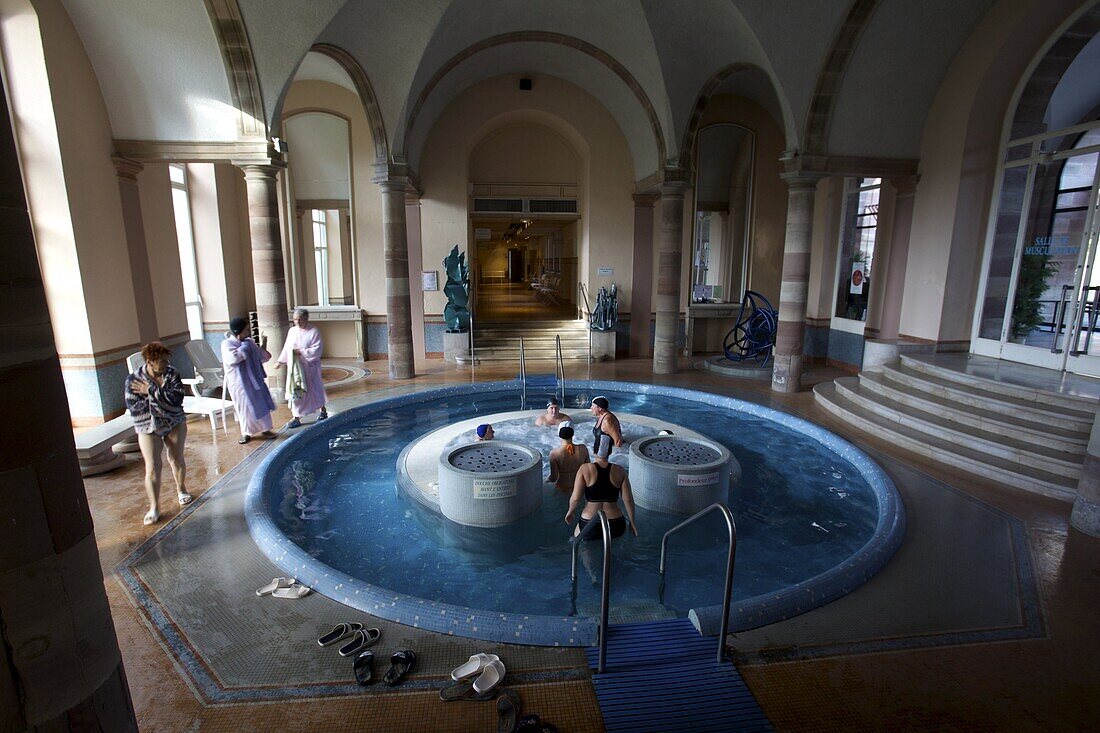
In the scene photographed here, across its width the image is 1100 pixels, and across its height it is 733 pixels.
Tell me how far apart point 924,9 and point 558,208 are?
858cm

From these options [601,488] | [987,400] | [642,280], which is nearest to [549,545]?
[601,488]

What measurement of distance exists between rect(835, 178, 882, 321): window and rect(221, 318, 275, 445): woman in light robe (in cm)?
1124

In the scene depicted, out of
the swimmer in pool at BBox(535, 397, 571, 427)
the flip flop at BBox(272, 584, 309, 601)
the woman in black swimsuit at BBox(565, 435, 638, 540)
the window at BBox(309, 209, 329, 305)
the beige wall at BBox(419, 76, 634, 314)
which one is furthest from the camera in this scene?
the window at BBox(309, 209, 329, 305)

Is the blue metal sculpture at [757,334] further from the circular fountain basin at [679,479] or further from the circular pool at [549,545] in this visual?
the circular fountain basin at [679,479]

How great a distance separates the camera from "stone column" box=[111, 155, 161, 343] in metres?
8.75

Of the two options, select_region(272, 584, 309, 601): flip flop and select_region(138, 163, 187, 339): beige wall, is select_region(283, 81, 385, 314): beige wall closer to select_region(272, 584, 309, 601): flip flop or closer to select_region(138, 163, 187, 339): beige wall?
select_region(138, 163, 187, 339): beige wall

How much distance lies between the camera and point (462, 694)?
3.25 metres

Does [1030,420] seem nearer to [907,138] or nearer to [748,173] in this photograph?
[907,138]

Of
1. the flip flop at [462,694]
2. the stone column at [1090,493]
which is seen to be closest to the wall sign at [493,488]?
the flip flop at [462,694]

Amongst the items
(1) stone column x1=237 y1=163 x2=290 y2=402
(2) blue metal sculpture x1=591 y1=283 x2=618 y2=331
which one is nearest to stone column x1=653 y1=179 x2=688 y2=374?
(2) blue metal sculpture x1=591 y1=283 x2=618 y2=331

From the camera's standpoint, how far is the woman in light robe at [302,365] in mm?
8062

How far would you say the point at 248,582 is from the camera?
4430mm

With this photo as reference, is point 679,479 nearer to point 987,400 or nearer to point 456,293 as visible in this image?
point 987,400

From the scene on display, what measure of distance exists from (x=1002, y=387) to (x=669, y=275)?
6.19 m
